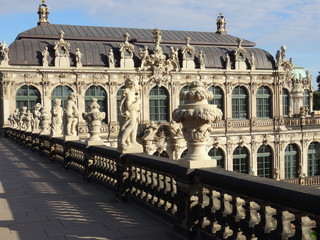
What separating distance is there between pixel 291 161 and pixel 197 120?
140 feet

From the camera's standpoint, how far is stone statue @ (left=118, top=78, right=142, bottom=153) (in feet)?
32.4

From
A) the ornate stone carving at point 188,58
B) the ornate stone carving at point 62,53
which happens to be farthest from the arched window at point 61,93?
the ornate stone carving at point 188,58

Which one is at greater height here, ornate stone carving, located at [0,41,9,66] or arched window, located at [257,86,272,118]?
ornate stone carving, located at [0,41,9,66]

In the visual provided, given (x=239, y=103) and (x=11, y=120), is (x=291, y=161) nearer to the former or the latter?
(x=239, y=103)

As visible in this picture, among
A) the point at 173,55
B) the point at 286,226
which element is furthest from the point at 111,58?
the point at 286,226

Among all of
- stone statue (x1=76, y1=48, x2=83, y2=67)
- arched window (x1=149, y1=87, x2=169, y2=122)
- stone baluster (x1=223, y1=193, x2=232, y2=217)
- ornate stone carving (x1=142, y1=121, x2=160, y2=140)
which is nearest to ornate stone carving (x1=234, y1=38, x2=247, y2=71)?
arched window (x1=149, y1=87, x2=169, y2=122)

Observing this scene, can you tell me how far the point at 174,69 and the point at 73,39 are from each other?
10614 mm

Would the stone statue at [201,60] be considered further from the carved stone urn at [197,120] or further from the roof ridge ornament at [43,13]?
the carved stone urn at [197,120]

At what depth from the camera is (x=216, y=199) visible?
634 cm

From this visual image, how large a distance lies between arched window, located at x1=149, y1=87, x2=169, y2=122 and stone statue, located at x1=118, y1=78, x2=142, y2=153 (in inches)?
1366

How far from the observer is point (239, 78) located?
47.7 m

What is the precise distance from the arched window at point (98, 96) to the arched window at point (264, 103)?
1701cm

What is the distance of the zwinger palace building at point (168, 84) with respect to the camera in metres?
40.5

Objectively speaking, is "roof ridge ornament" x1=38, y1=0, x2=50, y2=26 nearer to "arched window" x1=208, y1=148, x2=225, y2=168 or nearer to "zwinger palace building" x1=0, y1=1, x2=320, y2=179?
"zwinger palace building" x1=0, y1=1, x2=320, y2=179
